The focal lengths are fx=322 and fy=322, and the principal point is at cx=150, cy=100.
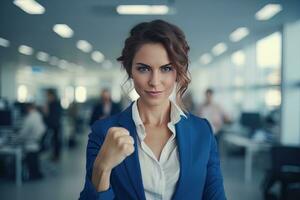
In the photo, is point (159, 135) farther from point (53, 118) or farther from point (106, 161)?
point (53, 118)

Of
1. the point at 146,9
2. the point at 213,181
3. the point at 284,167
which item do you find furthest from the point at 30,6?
the point at 284,167

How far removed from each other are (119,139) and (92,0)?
4.88 feet

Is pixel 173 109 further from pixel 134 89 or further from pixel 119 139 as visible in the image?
pixel 119 139

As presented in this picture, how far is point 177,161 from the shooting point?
0.79 m

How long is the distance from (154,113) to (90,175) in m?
0.25

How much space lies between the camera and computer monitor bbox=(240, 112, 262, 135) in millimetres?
5988

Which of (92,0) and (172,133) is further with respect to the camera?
(92,0)

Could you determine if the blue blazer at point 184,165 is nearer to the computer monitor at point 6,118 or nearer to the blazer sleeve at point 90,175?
the blazer sleeve at point 90,175

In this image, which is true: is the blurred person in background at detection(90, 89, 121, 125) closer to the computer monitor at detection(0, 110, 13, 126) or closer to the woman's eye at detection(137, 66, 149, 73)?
the computer monitor at detection(0, 110, 13, 126)

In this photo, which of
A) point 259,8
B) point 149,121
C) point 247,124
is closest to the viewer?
point 149,121

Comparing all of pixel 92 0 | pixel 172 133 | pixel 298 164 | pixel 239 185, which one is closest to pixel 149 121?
pixel 172 133

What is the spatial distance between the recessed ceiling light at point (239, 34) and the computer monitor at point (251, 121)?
3.39 meters

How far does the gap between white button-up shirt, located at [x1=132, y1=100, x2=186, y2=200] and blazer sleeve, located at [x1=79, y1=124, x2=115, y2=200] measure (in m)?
Result: 0.11

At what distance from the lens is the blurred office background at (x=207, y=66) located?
1953mm
